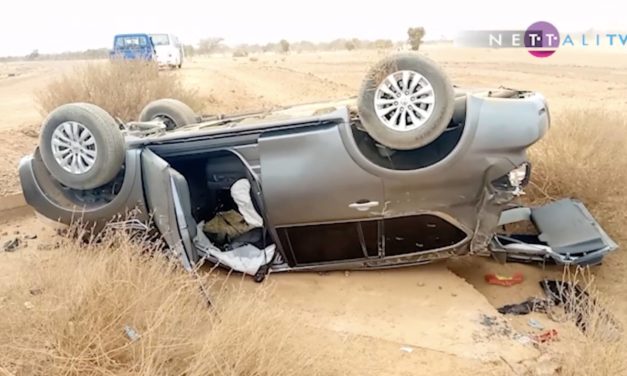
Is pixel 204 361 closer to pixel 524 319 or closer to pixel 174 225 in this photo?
pixel 174 225

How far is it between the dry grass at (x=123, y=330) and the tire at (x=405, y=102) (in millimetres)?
1687

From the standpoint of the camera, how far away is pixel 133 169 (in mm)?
4859

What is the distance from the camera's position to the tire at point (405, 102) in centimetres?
441

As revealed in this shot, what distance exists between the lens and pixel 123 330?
3090 millimetres

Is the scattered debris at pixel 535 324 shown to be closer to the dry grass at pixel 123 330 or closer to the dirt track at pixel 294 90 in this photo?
the dry grass at pixel 123 330

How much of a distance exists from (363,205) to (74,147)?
2.40 metres

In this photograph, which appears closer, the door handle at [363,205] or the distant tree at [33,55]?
the door handle at [363,205]

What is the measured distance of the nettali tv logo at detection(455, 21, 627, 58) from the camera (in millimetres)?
45281

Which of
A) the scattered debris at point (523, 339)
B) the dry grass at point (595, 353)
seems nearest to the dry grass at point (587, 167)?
the scattered debris at point (523, 339)

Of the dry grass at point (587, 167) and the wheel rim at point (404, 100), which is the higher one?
the wheel rim at point (404, 100)

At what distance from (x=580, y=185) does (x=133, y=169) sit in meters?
5.04

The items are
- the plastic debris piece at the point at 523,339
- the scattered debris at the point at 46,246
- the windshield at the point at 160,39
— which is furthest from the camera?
the windshield at the point at 160,39

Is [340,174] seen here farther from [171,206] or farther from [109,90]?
[109,90]

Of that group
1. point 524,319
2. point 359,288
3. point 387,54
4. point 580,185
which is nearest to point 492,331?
point 524,319
